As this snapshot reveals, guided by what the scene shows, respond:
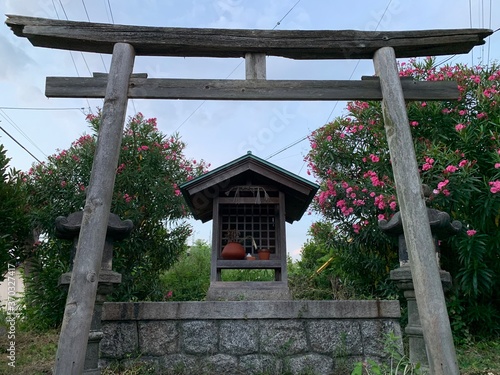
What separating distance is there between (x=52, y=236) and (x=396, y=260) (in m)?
5.69

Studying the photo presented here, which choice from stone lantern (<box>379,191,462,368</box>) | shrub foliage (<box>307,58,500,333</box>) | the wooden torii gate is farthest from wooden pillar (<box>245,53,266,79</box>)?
shrub foliage (<box>307,58,500,333</box>)

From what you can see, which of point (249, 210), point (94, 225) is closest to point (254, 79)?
point (94, 225)

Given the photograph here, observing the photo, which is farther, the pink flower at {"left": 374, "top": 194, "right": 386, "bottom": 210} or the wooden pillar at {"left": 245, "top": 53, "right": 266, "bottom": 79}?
the pink flower at {"left": 374, "top": 194, "right": 386, "bottom": 210}

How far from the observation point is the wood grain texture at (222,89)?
3.61 metres

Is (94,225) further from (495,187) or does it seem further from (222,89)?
(495,187)

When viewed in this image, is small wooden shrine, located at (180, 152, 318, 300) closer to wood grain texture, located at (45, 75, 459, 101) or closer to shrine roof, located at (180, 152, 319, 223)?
shrine roof, located at (180, 152, 319, 223)

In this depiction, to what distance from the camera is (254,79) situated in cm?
374

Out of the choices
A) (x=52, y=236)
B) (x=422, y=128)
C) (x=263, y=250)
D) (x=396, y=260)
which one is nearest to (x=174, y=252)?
(x=52, y=236)

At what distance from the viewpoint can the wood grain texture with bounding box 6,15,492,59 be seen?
3643 millimetres

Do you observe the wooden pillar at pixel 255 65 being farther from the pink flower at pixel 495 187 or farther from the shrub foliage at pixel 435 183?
the pink flower at pixel 495 187

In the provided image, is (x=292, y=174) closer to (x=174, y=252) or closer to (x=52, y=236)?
(x=174, y=252)

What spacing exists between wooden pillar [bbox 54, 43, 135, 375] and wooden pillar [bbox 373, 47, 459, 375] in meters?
2.23

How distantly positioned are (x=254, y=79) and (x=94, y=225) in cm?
184

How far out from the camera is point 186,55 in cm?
385
